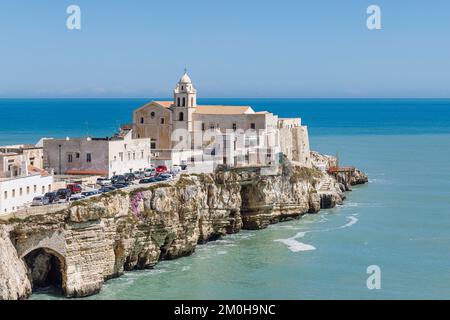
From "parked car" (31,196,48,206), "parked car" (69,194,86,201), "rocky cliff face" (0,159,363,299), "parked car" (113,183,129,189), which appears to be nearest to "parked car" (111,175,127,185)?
"parked car" (113,183,129,189)

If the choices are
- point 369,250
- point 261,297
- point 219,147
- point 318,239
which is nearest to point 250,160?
point 219,147

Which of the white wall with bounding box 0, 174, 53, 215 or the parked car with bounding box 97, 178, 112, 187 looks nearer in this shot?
the white wall with bounding box 0, 174, 53, 215

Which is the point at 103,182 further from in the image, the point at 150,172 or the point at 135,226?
the point at 135,226

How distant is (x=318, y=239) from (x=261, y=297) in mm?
19457

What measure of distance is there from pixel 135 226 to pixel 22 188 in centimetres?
834

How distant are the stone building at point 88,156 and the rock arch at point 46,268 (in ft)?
56.8

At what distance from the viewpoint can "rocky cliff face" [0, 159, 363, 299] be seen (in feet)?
174

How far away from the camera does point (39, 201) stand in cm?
5878

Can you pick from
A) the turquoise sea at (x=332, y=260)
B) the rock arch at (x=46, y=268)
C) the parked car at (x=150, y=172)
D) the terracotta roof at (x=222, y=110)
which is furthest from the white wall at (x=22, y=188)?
the terracotta roof at (x=222, y=110)

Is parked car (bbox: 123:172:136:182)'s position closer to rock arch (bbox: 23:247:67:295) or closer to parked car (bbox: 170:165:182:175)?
parked car (bbox: 170:165:182:175)

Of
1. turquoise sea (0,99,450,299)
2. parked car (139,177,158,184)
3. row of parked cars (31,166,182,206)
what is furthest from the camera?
parked car (139,177,158,184)

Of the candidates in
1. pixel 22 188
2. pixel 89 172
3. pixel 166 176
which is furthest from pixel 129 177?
pixel 22 188

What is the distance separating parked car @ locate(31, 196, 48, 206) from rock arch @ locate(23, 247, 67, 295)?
158 inches

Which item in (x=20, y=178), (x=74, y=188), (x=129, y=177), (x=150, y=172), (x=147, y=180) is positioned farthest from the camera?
(x=150, y=172)
